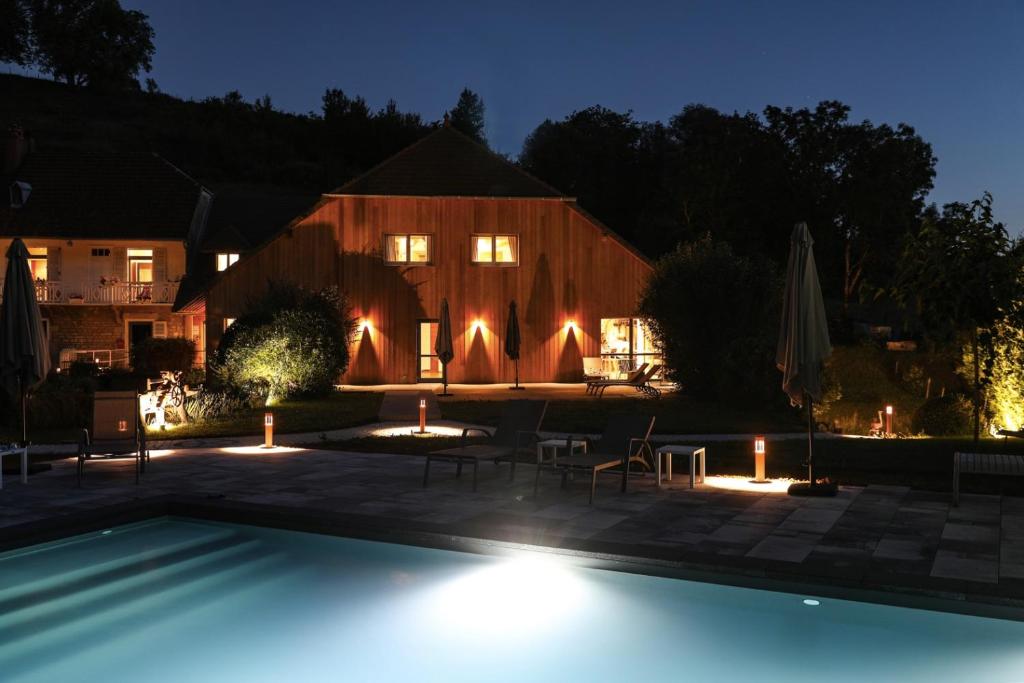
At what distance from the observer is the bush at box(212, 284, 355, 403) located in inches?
810

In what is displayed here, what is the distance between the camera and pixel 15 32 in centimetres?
7412

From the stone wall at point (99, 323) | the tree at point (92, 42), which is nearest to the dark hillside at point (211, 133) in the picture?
the tree at point (92, 42)

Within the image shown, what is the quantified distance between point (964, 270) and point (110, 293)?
27.4 m

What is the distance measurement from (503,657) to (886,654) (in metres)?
2.42

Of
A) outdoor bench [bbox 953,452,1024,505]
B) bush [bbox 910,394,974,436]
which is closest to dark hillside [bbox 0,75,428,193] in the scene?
bush [bbox 910,394,974,436]

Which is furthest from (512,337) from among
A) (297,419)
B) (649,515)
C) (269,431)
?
(649,515)

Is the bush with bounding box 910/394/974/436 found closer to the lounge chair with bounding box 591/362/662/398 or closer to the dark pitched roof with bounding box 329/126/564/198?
the lounge chair with bounding box 591/362/662/398

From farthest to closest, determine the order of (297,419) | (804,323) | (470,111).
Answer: (470,111)
(297,419)
(804,323)

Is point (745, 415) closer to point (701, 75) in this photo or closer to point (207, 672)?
point (207, 672)

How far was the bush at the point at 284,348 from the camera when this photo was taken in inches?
810

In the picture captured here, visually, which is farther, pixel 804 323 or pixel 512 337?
pixel 512 337

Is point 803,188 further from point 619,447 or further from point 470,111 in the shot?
point 619,447

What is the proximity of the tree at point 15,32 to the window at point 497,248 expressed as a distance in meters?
64.5

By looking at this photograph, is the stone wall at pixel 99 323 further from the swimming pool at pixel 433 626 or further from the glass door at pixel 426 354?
the swimming pool at pixel 433 626
